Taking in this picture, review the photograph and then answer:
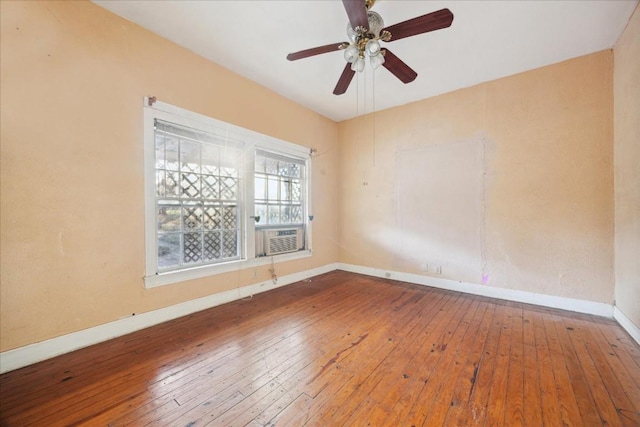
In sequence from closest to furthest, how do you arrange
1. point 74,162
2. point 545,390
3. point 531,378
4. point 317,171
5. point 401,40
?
point 545,390 → point 531,378 → point 74,162 → point 401,40 → point 317,171

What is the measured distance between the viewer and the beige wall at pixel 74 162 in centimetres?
177

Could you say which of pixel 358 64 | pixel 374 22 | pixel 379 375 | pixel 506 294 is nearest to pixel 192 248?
pixel 379 375

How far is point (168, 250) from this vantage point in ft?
8.64

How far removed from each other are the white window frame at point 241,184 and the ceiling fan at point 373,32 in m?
1.37

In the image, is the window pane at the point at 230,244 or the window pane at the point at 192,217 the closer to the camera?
the window pane at the point at 192,217

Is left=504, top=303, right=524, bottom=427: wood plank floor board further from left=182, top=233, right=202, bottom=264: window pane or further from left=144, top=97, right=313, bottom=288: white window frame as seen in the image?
left=182, top=233, right=202, bottom=264: window pane

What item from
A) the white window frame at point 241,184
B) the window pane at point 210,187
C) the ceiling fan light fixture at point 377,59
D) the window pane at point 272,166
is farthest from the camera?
the window pane at point 272,166

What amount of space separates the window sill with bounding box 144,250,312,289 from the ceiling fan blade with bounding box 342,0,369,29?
2790 millimetres

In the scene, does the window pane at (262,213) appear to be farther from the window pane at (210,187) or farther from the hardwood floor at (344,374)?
the hardwood floor at (344,374)

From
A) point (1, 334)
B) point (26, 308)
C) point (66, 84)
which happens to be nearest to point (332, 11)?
point (66, 84)

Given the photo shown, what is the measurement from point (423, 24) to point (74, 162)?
294 centimetres

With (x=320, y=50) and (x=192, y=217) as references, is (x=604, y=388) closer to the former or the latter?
(x=320, y=50)

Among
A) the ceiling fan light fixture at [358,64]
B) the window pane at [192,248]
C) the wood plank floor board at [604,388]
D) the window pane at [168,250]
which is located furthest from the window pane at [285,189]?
the wood plank floor board at [604,388]

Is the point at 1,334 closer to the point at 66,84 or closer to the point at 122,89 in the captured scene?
the point at 66,84
